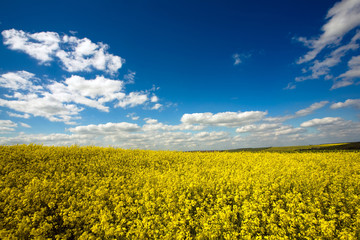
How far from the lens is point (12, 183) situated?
9.05 metres

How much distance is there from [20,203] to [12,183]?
360 centimetres

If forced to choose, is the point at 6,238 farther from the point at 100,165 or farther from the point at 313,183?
the point at 313,183

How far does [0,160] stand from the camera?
470 inches

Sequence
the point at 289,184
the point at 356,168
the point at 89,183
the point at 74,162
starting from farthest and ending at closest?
1. the point at 74,162
2. the point at 356,168
3. the point at 89,183
4. the point at 289,184

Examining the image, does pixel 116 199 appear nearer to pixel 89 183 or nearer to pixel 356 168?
pixel 89 183

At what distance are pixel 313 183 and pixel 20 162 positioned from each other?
1690 cm

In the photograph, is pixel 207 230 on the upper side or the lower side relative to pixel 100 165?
lower

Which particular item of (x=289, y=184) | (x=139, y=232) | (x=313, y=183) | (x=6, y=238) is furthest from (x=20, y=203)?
(x=313, y=183)

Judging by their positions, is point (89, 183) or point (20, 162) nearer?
point (89, 183)

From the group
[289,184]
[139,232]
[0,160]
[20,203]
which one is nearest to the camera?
[139,232]

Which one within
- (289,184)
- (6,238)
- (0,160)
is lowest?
(6,238)

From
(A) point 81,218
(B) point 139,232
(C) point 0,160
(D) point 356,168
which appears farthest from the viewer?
(C) point 0,160

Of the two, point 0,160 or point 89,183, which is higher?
point 0,160

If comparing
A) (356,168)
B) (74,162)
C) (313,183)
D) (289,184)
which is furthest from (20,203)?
(356,168)
